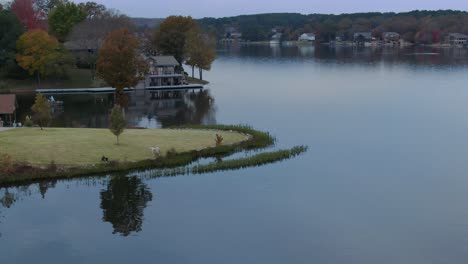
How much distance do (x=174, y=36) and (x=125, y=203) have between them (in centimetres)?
6408

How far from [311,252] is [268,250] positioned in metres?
1.78

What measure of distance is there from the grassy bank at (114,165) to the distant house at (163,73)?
4162cm

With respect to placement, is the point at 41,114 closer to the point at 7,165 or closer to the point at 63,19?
the point at 7,165

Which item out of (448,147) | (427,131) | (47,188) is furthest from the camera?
(427,131)

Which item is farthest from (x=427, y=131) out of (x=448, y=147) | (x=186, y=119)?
(x=186, y=119)

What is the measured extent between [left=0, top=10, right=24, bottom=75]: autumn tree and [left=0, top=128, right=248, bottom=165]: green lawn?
3807cm

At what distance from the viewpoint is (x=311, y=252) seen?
24.0 m

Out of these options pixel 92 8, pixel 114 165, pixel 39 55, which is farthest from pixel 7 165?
pixel 92 8

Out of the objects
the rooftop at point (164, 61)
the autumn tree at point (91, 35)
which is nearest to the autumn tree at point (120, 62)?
the rooftop at point (164, 61)

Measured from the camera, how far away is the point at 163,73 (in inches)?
3312

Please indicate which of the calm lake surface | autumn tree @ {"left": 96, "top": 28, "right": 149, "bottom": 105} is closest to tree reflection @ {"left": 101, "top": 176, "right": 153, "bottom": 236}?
the calm lake surface

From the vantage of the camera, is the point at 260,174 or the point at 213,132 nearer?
the point at 260,174

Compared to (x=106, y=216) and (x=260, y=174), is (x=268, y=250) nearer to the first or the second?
(x=106, y=216)

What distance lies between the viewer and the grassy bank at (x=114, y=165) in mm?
33531
